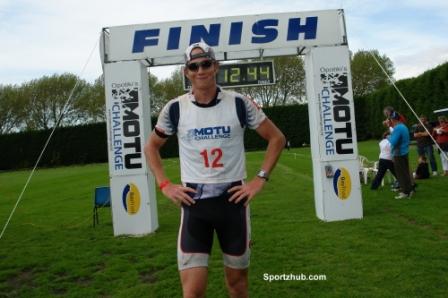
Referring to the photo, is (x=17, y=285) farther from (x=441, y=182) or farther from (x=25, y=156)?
(x=25, y=156)

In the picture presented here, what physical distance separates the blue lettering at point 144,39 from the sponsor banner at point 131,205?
2.52m

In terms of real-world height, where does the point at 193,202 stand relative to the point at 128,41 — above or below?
below

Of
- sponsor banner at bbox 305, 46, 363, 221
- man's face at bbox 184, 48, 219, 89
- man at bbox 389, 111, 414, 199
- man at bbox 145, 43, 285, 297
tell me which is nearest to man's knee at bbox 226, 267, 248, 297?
man at bbox 145, 43, 285, 297

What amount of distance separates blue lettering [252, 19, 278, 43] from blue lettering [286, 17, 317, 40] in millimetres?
309

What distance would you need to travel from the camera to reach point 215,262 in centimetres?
635

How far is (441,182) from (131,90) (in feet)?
30.5

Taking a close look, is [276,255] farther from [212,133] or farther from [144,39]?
[144,39]

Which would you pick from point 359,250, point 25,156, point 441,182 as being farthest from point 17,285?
point 25,156

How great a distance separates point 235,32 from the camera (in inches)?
348

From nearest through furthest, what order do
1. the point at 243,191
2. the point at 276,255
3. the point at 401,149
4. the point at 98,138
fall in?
the point at 243,191 → the point at 276,255 → the point at 401,149 → the point at 98,138

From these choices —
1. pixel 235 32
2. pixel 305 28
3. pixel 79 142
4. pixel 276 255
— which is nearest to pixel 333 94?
pixel 305 28

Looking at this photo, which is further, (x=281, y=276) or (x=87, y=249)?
(x=87, y=249)

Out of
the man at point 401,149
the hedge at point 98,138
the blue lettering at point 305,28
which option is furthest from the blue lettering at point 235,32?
the hedge at point 98,138

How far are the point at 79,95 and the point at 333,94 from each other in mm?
50458
